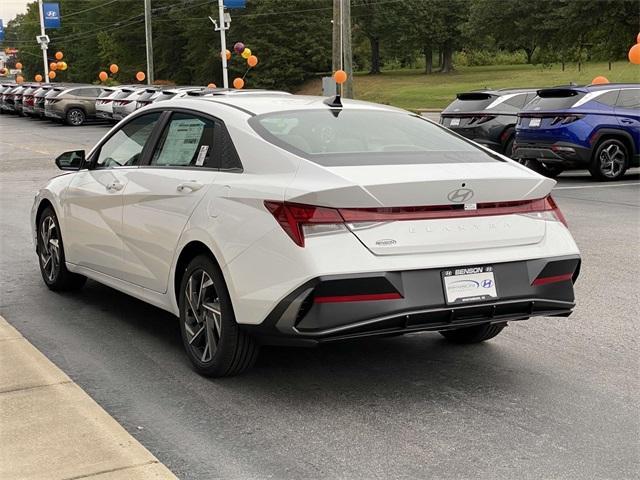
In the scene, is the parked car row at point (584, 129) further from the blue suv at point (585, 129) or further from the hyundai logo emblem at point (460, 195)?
the hyundai logo emblem at point (460, 195)

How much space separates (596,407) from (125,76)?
10698cm

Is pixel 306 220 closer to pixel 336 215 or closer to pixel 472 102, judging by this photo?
pixel 336 215

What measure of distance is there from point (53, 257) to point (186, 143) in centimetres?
225

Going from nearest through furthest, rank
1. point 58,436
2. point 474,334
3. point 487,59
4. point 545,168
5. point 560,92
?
1. point 58,436
2. point 474,334
3. point 560,92
4. point 545,168
5. point 487,59

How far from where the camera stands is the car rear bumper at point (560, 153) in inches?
628

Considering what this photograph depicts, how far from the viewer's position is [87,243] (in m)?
6.75

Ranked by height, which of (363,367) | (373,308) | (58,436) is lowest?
(363,367)

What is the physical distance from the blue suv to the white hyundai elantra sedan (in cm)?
1050

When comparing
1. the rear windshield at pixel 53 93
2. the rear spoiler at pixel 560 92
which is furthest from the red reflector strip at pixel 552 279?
the rear windshield at pixel 53 93

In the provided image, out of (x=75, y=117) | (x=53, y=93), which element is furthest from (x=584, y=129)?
(x=53, y=93)

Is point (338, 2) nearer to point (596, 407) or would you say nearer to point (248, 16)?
point (596, 407)

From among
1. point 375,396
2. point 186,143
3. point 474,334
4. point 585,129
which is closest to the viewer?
point 375,396

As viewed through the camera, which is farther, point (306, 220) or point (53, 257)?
point (53, 257)

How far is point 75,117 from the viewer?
39688mm
